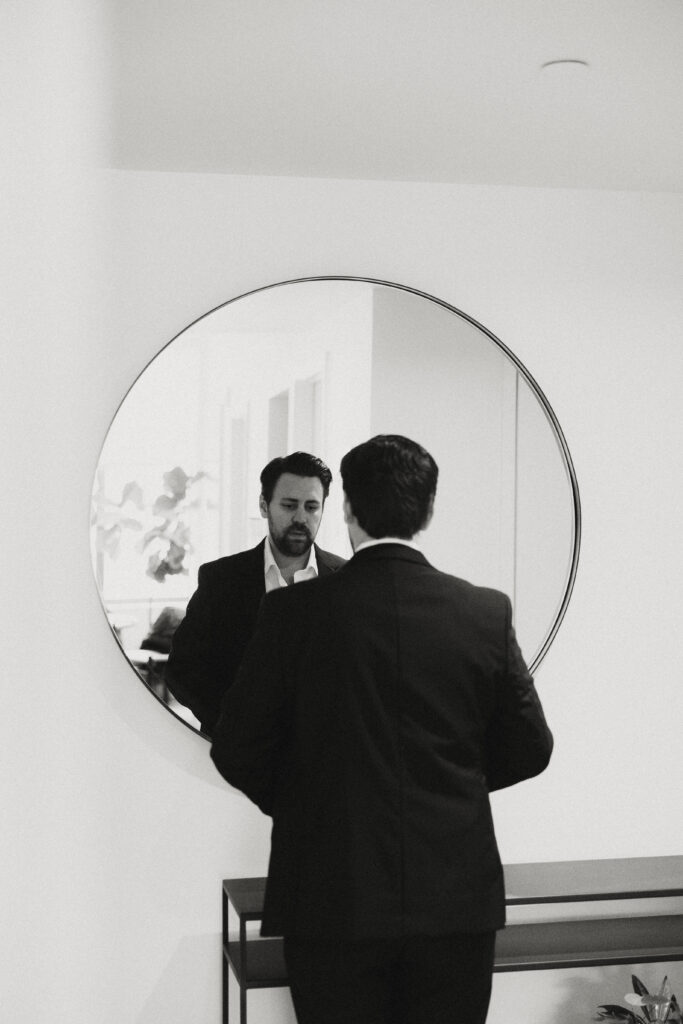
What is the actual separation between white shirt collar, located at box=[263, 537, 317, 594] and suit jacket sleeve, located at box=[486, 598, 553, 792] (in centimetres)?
74

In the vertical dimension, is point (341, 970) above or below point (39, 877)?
below

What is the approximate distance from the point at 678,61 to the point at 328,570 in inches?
46.9

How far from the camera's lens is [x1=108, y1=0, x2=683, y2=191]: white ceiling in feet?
5.35

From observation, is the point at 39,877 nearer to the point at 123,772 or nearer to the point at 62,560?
the point at 62,560

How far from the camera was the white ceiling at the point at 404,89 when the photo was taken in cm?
163

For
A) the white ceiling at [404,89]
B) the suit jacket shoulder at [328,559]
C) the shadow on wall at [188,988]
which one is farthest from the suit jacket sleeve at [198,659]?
the white ceiling at [404,89]

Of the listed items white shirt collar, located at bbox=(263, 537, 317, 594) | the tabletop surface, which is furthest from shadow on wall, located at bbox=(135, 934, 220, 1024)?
white shirt collar, located at bbox=(263, 537, 317, 594)

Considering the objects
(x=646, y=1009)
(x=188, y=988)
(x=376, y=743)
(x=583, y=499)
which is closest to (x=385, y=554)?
(x=376, y=743)

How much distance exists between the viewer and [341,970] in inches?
58.4

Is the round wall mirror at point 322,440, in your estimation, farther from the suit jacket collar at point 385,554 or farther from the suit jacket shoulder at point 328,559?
the suit jacket collar at point 385,554

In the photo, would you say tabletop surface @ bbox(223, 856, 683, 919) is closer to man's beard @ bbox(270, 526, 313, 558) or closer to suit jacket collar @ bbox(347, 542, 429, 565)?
man's beard @ bbox(270, 526, 313, 558)

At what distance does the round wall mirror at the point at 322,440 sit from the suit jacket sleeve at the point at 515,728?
0.73 metres

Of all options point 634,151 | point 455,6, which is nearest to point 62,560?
point 455,6

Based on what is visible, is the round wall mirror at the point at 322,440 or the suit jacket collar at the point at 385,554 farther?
the round wall mirror at the point at 322,440
